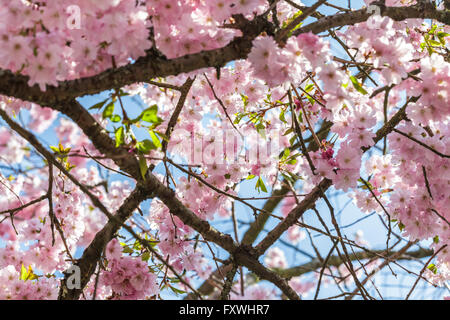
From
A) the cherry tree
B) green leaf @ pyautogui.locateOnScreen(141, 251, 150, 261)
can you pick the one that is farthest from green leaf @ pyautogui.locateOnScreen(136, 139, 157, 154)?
green leaf @ pyautogui.locateOnScreen(141, 251, 150, 261)

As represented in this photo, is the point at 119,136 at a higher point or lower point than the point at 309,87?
lower

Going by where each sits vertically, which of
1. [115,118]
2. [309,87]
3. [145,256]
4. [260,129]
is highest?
[309,87]

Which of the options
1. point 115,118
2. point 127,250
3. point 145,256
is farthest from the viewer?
point 127,250

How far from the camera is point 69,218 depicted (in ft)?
8.25

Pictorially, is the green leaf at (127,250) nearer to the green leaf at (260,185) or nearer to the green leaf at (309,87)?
the green leaf at (260,185)

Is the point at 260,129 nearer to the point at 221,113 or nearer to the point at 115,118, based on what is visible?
the point at 221,113

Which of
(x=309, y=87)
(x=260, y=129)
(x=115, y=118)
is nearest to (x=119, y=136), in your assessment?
(x=115, y=118)

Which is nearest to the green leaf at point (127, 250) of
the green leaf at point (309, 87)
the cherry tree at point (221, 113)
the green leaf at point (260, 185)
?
the cherry tree at point (221, 113)

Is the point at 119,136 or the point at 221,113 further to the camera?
the point at 221,113

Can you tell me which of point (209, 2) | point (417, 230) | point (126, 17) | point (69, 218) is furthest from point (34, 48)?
point (417, 230)

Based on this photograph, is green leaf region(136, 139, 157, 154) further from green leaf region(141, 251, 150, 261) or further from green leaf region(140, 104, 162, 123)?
green leaf region(141, 251, 150, 261)
